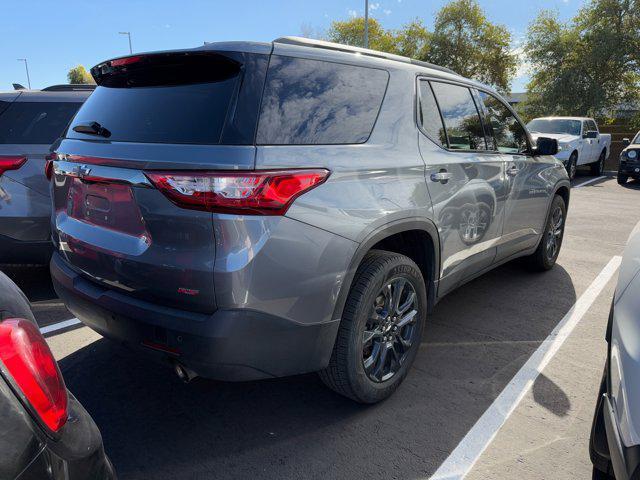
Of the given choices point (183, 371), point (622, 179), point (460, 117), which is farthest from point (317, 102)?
point (622, 179)

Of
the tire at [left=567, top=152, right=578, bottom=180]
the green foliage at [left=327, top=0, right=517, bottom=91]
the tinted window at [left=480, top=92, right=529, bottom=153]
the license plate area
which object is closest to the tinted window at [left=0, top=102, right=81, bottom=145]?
the license plate area

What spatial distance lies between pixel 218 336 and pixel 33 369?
2.66 ft

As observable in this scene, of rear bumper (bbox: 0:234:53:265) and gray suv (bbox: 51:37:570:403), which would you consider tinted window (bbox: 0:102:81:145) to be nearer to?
rear bumper (bbox: 0:234:53:265)

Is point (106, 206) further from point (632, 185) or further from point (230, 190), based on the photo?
point (632, 185)

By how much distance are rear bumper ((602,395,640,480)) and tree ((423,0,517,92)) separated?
3826 centimetres

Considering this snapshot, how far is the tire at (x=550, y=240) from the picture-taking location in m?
4.81

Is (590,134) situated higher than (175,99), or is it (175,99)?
(175,99)

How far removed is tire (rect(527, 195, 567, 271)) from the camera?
4.81 metres

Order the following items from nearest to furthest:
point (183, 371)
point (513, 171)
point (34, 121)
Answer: point (183, 371)
point (513, 171)
point (34, 121)

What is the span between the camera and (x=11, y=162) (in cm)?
388

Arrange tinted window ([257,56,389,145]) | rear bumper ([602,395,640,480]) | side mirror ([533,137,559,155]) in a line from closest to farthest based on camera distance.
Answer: rear bumper ([602,395,640,480]), tinted window ([257,56,389,145]), side mirror ([533,137,559,155])

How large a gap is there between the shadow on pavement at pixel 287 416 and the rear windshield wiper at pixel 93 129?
143 centimetres

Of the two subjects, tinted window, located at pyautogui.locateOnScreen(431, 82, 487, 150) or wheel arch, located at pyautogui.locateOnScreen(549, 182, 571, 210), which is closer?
tinted window, located at pyautogui.locateOnScreen(431, 82, 487, 150)

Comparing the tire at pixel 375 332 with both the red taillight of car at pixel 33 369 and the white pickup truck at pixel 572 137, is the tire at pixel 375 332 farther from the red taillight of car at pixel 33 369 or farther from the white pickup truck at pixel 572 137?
the white pickup truck at pixel 572 137
